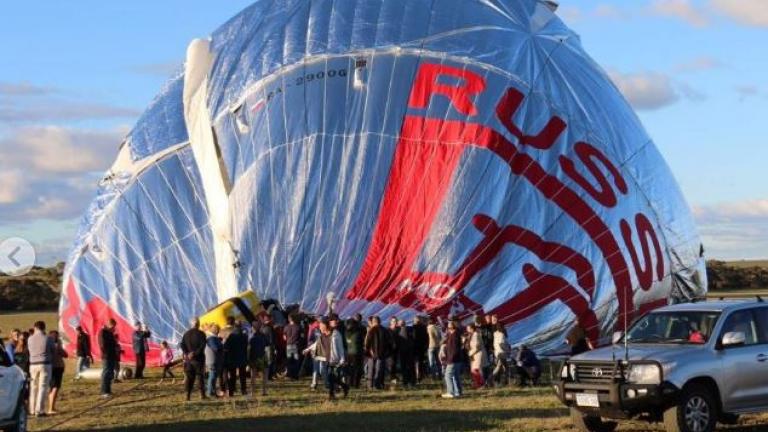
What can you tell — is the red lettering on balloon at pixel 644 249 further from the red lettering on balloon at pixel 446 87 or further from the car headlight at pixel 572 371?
the car headlight at pixel 572 371

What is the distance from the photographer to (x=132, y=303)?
2489 cm

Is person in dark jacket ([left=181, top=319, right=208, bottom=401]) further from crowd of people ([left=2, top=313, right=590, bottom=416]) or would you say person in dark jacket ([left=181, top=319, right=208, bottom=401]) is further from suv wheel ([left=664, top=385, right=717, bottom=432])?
suv wheel ([left=664, top=385, right=717, bottom=432])

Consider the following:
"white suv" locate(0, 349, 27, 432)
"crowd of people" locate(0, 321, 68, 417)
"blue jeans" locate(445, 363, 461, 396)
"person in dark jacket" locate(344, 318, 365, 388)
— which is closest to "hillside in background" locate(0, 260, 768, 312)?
"person in dark jacket" locate(344, 318, 365, 388)

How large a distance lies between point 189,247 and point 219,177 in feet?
5.28

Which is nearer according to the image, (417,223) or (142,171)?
(417,223)

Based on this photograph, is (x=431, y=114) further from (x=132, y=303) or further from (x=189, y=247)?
(x=132, y=303)

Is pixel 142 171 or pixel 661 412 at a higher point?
pixel 142 171

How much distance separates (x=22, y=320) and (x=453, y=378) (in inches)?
1553

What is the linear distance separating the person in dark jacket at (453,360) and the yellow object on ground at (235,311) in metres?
4.87

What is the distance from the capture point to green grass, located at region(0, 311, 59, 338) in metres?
46.2

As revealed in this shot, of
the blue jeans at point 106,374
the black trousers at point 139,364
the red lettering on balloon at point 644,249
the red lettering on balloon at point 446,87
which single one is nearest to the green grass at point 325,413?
the blue jeans at point 106,374

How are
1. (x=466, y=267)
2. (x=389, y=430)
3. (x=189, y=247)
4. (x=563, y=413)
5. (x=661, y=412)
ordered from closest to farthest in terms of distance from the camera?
(x=661, y=412), (x=389, y=430), (x=563, y=413), (x=466, y=267), (x=189, y=247)

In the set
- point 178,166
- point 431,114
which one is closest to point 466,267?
point 431,114

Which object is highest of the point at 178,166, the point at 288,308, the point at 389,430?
the point at 178,166
